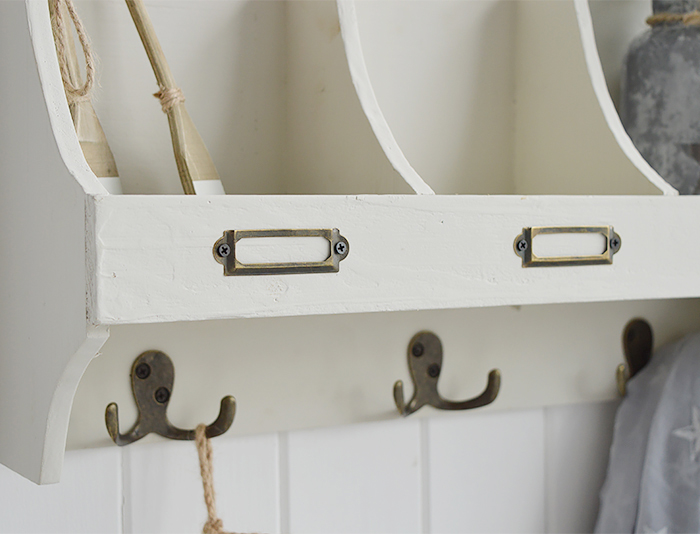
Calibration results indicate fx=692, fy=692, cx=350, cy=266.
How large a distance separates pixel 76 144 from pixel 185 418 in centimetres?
31

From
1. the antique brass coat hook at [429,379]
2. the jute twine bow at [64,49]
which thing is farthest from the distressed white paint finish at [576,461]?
the jute twine bow at [64,49]

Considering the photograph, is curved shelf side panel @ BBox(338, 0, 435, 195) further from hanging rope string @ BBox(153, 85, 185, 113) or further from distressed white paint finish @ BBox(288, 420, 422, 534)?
distressed white paint finish @ BBox(288, 420, 422, 534)

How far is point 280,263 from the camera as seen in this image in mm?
406

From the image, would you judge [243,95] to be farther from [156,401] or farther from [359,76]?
[156,401]

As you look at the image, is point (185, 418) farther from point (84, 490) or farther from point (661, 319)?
point (661, 319)

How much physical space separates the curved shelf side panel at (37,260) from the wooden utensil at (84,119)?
36mm

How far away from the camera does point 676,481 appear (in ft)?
2.30

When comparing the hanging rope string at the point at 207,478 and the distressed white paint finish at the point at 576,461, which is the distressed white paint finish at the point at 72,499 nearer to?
the hanging rope string at the point at 207,478

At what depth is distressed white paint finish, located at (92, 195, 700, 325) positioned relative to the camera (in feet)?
1.21

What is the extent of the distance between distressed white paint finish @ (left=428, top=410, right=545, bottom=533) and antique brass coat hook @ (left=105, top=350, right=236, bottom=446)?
0.78 feet

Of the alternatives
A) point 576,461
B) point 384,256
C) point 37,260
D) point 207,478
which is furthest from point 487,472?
point 37,260

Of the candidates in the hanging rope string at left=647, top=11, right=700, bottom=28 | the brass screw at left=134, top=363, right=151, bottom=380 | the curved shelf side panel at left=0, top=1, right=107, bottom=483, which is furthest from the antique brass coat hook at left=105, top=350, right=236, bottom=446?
the hanging rope string at left=647, top=11, right=700, bottom=28

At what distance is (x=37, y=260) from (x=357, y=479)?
405 millimetres

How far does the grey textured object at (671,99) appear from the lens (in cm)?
66
